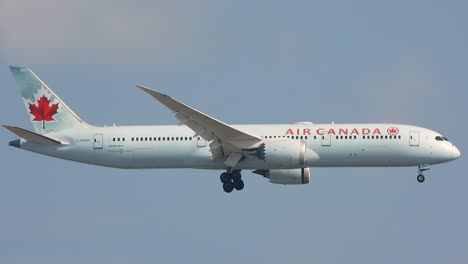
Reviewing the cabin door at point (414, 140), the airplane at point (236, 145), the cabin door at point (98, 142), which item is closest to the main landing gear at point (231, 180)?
the airplane at point (236, 145)

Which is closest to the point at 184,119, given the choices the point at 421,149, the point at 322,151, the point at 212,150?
the point at 212,150

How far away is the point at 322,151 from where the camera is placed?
63.8m

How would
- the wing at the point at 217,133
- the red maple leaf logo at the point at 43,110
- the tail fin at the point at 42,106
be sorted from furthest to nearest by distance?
the red maple leaf logo at the point at 43,110, the tail fin at the point at 42,106, the wing at the point at 217,133

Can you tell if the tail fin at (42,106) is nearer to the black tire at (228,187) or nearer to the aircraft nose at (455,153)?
the black tire at (228,187)

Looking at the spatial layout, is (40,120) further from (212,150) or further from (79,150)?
(212,150)

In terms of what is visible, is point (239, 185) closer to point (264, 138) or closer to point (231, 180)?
point (231, 180)

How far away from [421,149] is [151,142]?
584 inches

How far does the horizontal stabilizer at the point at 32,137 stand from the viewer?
2552 inches

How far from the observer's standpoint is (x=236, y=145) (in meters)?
64.0

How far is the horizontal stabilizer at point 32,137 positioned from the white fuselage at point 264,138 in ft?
1.01

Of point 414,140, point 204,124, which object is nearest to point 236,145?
point 204,124

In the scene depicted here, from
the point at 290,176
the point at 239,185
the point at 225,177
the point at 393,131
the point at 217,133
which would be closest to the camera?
the point at 217,133

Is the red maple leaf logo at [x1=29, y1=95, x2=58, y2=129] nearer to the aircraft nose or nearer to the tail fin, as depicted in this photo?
the tail fin

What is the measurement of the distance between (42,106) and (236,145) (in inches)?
504
